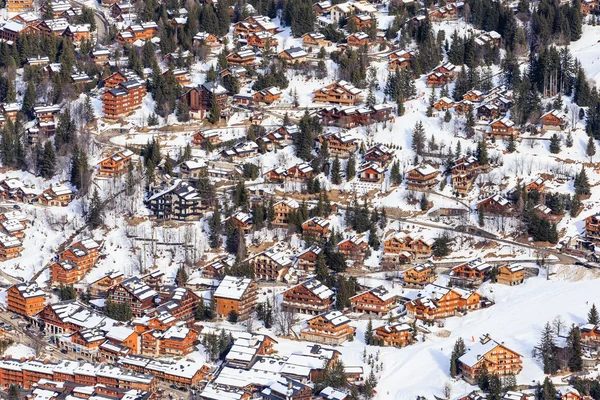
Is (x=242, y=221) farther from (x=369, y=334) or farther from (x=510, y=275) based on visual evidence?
(x=510, y=275)

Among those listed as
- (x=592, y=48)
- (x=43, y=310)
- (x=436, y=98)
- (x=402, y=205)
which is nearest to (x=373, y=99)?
(x=436, y=98)

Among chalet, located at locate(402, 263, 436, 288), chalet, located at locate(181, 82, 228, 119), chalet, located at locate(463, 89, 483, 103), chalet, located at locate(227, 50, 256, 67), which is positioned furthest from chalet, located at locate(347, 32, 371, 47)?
chalet, located at locate(402, 263, 436, 288)

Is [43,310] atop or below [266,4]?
below

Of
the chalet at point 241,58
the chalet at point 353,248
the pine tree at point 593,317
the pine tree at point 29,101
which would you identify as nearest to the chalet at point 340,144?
the chalet at point 353,248

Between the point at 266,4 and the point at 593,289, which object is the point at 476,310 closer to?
the point at 593,289

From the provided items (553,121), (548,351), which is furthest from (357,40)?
(548,351)

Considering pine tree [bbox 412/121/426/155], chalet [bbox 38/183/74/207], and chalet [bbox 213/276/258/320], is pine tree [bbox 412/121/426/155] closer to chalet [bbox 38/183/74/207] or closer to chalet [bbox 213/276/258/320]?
chalet [bbox 213/276/258/320]
